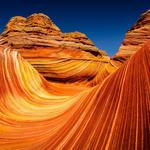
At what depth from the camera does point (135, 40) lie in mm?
11305

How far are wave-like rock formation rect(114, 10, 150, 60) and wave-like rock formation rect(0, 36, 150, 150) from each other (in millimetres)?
6434

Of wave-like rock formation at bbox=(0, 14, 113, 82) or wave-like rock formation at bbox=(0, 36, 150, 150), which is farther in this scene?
wave-like rock formation at bbox=(0, 14, 113, 82)

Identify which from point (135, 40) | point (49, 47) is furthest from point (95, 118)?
point (135, 40)

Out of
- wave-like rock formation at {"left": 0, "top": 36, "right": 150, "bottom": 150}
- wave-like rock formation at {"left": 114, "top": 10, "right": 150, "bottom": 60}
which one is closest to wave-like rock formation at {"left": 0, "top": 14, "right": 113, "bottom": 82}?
wave-like rock formation at {"left": 114, "top": 10, "right": 150, "bottom": 60}

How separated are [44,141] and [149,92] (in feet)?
3.70

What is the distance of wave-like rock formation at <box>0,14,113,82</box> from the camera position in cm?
883

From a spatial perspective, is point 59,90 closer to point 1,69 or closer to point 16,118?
point 1,69

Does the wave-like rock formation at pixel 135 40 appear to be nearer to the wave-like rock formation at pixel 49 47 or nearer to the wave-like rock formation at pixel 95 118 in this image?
the wave-like rock formation at pixel 49 47

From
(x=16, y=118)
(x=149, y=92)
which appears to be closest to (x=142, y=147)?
(x=149, y=92)

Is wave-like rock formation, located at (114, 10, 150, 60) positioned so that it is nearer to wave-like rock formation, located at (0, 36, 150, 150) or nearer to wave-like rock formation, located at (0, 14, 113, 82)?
wave-like rock formation, located at (0, 14, 113, 82)

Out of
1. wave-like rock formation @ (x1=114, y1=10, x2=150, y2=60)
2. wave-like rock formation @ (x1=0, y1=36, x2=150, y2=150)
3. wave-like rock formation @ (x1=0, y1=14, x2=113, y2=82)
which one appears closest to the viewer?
wave-like rock formation @ (x1=0, y1=36, x2=150, y2=150)

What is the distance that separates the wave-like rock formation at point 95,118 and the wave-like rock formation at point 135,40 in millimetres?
6434

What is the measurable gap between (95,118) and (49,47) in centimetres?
713

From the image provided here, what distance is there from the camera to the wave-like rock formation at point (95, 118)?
2236mm
